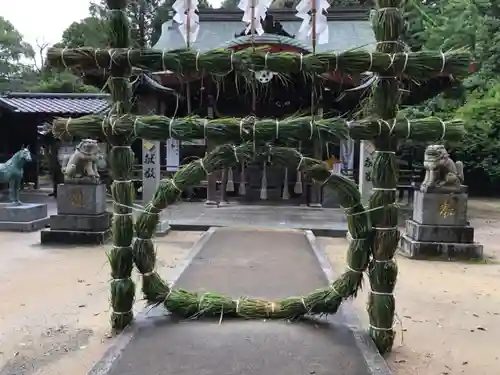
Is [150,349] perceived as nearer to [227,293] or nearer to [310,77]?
[227,293]

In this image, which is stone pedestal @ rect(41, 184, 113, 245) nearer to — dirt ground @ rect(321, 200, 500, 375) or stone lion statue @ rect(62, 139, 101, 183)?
stone lion statue @ rect(62, 139, 101, 183)

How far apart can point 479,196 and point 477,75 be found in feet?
14.2

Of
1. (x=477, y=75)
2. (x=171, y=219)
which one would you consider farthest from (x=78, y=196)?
(x=477, y=75)

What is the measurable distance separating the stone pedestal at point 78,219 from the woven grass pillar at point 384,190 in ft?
16.0

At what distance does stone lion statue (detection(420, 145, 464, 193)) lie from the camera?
22.3 feet

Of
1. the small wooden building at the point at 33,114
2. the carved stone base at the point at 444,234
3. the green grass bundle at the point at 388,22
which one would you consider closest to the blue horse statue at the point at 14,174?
the small wooden building at the point at 33,114

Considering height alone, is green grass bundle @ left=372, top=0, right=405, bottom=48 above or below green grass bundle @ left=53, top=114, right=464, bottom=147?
above

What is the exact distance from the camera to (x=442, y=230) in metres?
6.67

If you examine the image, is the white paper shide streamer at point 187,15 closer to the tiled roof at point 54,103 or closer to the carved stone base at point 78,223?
the carved stone base at point 78,223

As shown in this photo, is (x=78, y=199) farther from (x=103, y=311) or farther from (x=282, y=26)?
(x=282, y=26)

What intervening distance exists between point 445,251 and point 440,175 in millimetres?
1075

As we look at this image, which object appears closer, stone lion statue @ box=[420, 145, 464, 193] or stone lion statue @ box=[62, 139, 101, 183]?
stone lion statue @ box=[420, 145, 464, 193]

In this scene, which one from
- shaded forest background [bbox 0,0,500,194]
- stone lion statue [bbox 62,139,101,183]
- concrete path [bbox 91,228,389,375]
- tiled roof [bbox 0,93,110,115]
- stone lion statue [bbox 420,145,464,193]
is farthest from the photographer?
shaded forest background [bbox 0,0,500,194]

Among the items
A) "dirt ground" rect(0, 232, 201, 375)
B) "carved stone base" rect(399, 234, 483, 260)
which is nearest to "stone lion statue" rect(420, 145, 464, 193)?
"carved stone base" rect(399, 234, 483, 260)
